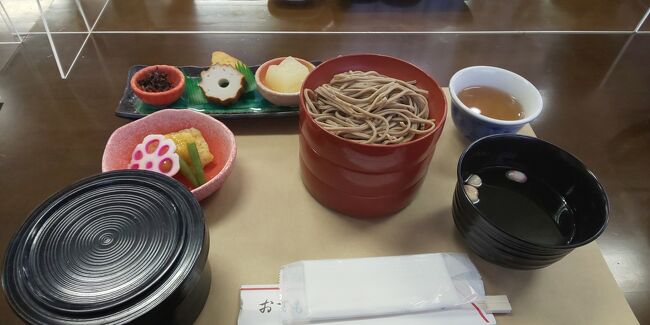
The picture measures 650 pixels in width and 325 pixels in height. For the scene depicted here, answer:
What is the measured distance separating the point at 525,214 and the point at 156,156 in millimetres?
765

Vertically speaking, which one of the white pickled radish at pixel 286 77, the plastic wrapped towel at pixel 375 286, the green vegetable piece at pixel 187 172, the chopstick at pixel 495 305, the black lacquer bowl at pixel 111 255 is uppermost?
the black lacquer bowl at pixel 111 255

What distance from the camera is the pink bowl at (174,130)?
92 cm

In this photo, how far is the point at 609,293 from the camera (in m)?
0.79

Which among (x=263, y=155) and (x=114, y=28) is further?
(x=114, y=28)

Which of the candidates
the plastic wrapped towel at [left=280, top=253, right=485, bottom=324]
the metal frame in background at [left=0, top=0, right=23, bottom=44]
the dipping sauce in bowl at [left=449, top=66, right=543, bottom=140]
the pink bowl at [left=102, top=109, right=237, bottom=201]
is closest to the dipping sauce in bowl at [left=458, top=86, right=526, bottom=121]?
the dipping sauce in bowl at [left=449, top=66, right=543, bottom=140]

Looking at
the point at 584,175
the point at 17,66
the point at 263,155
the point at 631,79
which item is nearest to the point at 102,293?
the point at 263,155

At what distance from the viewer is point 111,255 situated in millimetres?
607

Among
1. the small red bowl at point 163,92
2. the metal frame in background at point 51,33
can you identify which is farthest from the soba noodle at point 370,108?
the metal frame in background at point 51,33

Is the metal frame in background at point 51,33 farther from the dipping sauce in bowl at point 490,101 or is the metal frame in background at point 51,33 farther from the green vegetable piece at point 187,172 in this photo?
the dipping sauce in bowl at point 490,101

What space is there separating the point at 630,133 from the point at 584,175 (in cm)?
57

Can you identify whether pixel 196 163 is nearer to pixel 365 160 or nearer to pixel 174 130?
pixel 174 130

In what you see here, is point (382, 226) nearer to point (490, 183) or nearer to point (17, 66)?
point (490, 183)

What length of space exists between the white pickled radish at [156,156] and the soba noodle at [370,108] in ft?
1.00

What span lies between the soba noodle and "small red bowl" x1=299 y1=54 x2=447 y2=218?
1.0 inches
